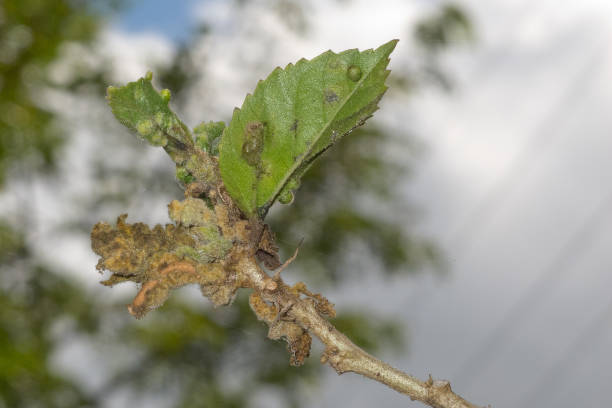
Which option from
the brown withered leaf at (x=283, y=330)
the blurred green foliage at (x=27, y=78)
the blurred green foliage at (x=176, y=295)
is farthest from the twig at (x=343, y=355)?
the blurred green foliage at (x=27, y=78)

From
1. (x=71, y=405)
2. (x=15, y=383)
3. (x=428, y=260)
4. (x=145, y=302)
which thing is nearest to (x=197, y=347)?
(x=71, y=405)

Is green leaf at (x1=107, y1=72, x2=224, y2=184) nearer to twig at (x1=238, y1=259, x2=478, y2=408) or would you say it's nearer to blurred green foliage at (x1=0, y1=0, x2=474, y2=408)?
twig at (x1=238, y1=259, x2=478, y2=408)

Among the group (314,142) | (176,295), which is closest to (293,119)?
(314,142)

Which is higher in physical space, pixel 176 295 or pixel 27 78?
pixel 27 78

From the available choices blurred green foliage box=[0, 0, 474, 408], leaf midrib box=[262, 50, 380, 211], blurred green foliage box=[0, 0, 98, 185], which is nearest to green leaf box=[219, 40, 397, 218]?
leaf midrib box=[262, 50, 380, 211]

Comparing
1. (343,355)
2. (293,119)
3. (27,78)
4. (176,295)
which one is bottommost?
(343,355)

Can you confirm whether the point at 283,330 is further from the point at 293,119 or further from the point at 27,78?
the point at 27,78

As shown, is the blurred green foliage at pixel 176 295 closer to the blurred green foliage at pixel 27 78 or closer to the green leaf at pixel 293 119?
the blurred green foliage at pixel 27 78
